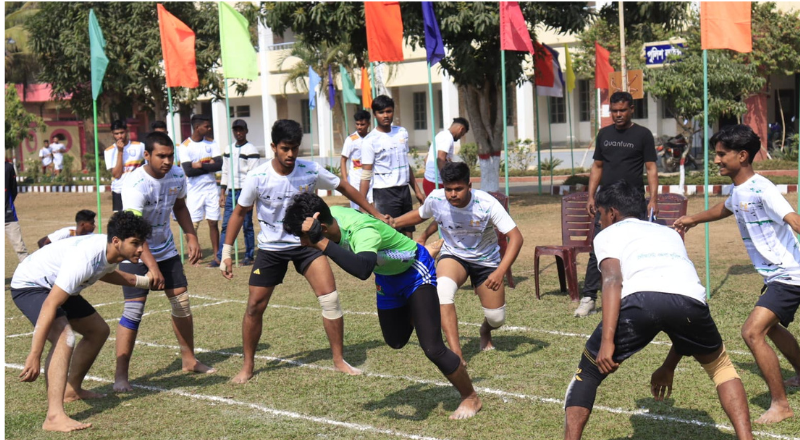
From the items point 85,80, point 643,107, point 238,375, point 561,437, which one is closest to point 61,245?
point 238,375

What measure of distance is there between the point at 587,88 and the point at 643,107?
331cm

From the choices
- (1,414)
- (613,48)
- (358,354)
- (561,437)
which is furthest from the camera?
(613,48)

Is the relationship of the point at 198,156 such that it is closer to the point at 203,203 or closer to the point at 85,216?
the point at 203,203

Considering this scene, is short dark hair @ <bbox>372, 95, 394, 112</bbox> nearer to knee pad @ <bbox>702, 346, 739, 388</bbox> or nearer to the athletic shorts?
the athletic shorts

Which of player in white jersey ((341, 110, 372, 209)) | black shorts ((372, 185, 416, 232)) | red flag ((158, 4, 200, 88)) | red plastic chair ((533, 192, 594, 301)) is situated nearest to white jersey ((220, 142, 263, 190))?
red flag ((158, 4, 200, 88))

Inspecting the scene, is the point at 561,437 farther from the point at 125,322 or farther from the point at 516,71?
the point at 516,71

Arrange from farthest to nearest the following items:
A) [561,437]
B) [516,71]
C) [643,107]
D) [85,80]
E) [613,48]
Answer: [643,107], [85,80], [613,48], [516,71], [561,437]

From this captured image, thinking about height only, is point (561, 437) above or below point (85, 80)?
below

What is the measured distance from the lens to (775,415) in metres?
5.40

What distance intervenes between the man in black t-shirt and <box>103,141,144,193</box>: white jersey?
7.17m

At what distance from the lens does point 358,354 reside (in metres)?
7.69

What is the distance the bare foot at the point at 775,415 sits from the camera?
5371 mm

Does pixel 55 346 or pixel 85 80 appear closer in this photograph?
pixel 55 346

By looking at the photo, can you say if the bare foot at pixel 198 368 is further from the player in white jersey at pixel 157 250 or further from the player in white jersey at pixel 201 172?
the player in white jersey at pixel 201 172
